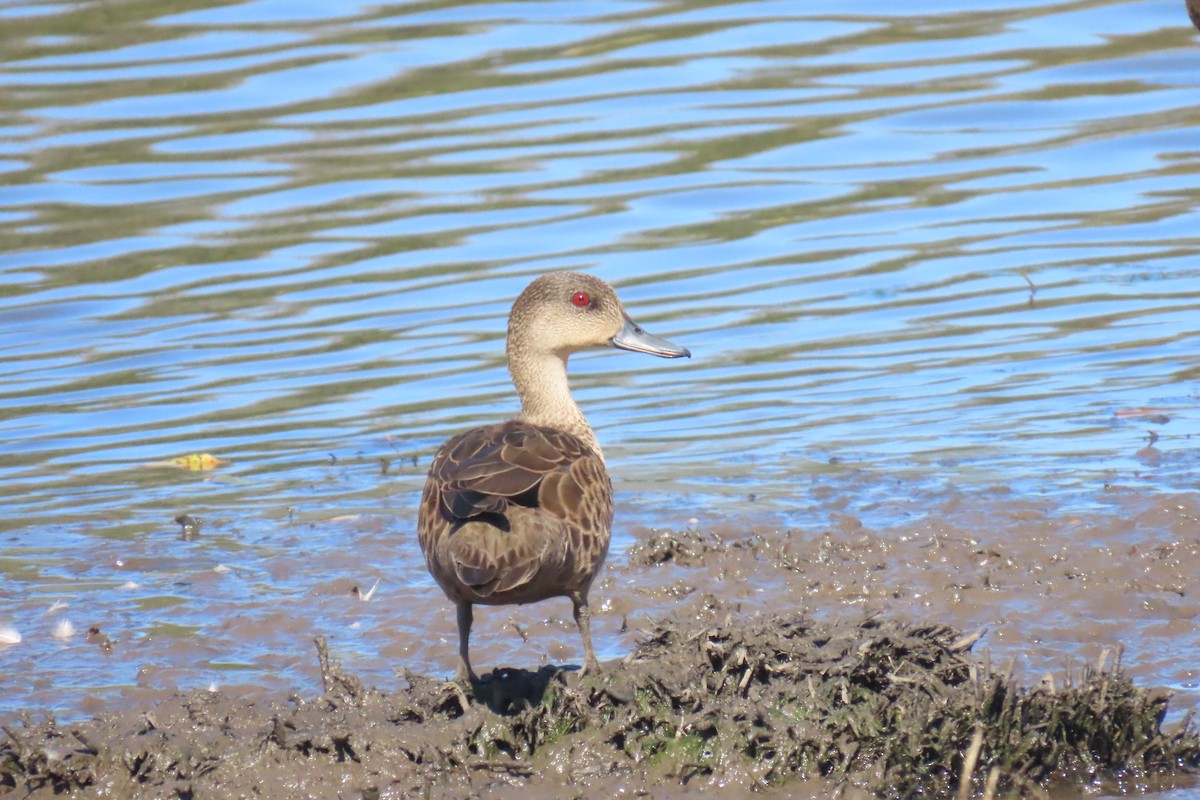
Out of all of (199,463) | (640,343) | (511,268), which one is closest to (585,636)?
(640,343)

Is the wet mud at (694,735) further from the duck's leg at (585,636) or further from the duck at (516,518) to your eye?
the duck at (516,518)

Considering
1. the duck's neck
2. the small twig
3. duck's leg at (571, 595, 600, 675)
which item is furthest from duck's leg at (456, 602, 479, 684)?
the small twig

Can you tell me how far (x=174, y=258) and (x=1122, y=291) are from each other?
5829 mm

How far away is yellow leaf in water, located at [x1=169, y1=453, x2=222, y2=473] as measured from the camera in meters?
8.51

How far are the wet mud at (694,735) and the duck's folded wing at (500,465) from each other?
610 mm

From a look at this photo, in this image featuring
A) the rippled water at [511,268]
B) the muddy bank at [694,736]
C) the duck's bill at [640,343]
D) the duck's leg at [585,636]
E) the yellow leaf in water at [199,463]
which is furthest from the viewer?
the yellow leaf in water at [199,463]

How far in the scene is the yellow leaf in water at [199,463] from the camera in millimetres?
8508

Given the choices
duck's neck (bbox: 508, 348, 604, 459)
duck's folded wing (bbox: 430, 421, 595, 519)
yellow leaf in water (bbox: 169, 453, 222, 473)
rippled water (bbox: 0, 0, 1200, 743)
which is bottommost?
yellow leaf in water (bbox: 169, 453, 222, 473)

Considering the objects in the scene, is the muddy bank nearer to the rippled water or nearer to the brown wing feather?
the brown wing feather

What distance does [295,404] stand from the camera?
9.32 meters

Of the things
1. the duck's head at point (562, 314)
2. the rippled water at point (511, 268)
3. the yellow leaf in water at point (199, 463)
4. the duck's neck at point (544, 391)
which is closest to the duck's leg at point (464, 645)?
the rippled water at point (511, 268)

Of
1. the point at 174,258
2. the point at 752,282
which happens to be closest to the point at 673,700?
the point at 752,282

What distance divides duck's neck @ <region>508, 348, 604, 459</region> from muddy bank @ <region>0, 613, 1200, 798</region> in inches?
45.3

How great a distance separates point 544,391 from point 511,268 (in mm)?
4889
